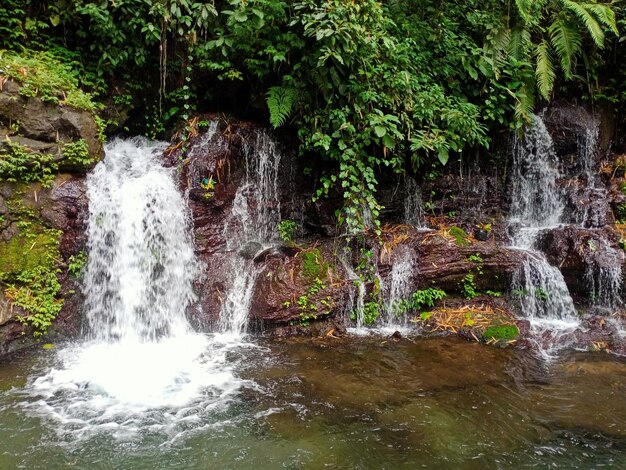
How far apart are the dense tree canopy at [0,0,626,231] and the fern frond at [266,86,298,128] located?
0.03 meters

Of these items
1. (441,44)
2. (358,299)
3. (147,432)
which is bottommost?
(147,432)

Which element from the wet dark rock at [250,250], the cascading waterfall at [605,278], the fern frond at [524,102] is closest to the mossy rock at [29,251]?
the wet dark rock at [250,250]

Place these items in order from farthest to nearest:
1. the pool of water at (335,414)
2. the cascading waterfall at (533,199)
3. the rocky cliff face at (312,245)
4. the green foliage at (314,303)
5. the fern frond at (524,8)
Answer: the fern frond at (524,8) < the cascading waterfall at (533,199) < the green foliage at (314,303) < the rocky cliff face at (312,245) < the pool of water at (335,414)

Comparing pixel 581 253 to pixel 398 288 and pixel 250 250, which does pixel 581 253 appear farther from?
pixel 250 250

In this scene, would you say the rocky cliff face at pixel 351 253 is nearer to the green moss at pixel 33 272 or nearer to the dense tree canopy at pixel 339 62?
the dense tree canopy at pixel 339 62

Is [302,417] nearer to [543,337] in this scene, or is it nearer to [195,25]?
[543,337]

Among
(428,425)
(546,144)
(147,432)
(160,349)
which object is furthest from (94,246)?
(546,144)

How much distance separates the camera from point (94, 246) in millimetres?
6629

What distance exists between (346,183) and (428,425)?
397cm

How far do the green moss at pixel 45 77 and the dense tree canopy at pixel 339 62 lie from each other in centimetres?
23

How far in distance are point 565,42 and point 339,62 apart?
538 centimetres

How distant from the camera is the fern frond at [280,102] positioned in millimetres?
7109

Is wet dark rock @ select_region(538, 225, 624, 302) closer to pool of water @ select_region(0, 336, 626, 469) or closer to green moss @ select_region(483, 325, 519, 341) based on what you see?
green moss @ select_region(483, 325, 519, 341)

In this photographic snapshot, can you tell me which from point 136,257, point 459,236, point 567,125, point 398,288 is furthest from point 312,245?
point 567,125
